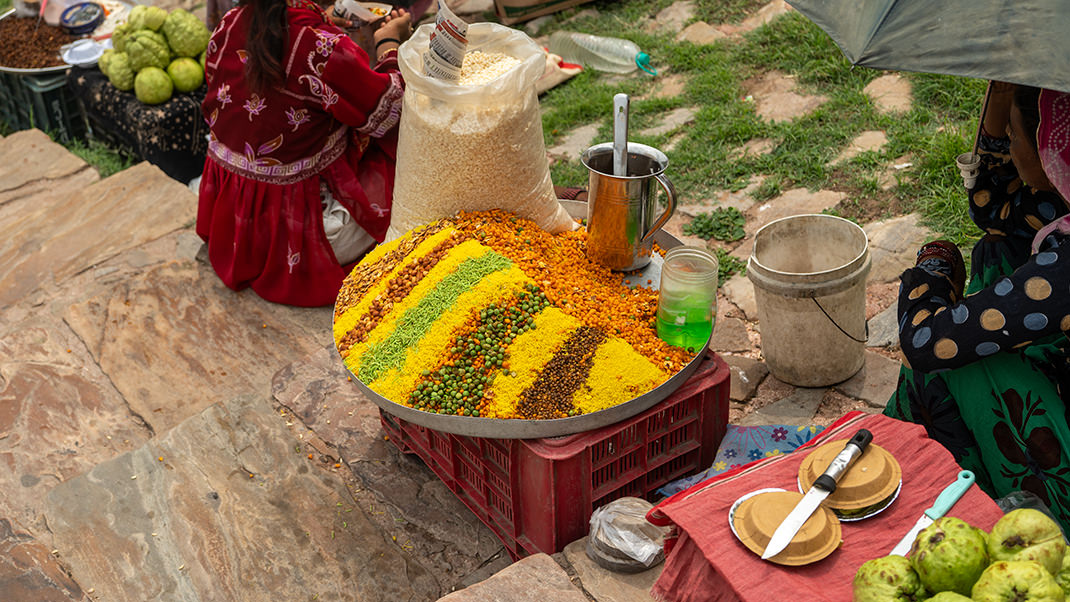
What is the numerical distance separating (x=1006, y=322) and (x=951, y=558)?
0.64 metres

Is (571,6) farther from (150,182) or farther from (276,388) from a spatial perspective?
(276,388)

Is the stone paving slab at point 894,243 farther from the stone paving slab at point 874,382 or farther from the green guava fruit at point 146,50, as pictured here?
the green guava fruit at point 146,50

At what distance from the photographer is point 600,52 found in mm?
5488

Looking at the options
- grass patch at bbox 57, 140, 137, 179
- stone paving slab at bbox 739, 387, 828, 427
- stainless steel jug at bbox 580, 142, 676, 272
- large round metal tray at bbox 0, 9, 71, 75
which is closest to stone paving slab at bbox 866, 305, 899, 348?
stone paving slab at bbox 739, 387, 828, 427

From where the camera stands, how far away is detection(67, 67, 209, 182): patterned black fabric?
16.5 ft

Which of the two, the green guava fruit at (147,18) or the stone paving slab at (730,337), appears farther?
the green guava fruit at (147,18)

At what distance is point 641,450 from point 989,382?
33.9 inches

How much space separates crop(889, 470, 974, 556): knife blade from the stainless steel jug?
1003 millimetres

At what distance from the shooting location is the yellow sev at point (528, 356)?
2256 mm

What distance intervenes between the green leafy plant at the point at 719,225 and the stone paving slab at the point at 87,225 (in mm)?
2441

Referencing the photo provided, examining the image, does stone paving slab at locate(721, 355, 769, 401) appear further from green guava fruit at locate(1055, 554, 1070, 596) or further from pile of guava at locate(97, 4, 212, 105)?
pile of guava at locate(97, 4, 212, 105)

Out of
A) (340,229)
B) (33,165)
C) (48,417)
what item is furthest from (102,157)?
(48,417)

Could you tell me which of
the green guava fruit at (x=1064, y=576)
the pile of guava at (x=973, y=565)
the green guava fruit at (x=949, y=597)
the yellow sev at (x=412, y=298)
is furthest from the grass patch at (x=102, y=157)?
the green guava fruit at (x=1064, y=576)

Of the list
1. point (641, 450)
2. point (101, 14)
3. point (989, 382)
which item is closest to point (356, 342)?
point (641, 450)
